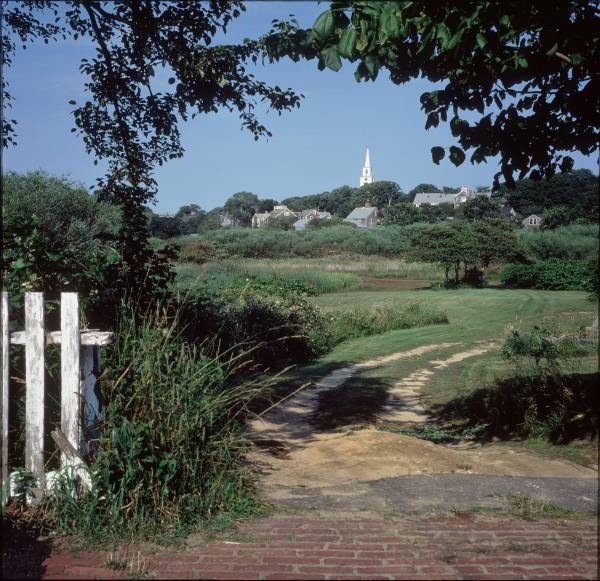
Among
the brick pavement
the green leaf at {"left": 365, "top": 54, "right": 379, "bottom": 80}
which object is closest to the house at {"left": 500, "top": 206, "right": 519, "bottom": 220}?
the green leaf at {"left": 365, "top": 54, "right": 379, "bottom": 80}

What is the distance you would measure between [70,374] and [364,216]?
65.9 m

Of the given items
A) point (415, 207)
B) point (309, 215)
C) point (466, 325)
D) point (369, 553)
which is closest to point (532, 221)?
point (466, 325)

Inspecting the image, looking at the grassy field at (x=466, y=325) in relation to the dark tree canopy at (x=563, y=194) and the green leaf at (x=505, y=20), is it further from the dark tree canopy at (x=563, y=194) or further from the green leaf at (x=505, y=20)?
the green leaf at (x=505, y=20)

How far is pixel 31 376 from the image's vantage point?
4.60 meters

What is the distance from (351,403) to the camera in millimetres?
10461

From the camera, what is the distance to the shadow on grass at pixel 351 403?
9.23 meters

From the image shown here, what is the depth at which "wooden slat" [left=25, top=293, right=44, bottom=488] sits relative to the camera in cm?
459

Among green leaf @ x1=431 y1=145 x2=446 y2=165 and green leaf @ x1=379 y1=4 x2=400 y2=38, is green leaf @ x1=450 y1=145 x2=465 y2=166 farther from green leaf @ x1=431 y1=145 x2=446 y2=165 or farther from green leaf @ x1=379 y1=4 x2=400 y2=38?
green leaf @ x1=379 y1=4 x2=400 y2=38

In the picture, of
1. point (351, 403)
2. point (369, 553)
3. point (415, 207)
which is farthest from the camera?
point (415, 207)

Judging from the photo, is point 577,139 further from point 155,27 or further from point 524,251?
point 524,251

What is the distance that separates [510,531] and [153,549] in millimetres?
2269

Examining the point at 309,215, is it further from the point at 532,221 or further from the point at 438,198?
the point at 532,221

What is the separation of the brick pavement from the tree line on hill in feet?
11.9

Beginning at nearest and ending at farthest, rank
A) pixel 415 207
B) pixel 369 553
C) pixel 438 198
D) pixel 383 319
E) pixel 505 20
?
pixel 369 553
pixel 505 20
pixel 383 319
pixel 438 198
pixel 415 207
